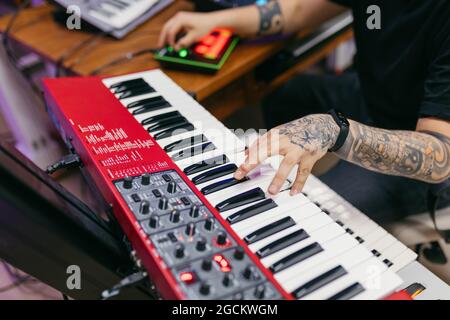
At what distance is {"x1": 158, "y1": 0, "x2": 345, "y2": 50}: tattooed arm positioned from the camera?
4.80 ft

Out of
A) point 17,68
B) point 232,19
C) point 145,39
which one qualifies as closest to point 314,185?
point 232,19

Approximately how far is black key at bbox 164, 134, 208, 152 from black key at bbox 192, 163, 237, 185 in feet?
0.39

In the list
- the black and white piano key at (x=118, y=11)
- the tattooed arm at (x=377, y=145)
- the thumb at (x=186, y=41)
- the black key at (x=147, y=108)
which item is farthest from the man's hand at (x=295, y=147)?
the black and white piano key at (x=118, y=11)

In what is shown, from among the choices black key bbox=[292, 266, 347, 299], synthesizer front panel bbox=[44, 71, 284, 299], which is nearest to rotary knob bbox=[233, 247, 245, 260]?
synthesizer front panel bbox=[44, 71, 284, 299]

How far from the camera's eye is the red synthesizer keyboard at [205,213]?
0.78 meters

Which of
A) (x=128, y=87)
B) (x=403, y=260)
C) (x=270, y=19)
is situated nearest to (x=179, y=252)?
(x=403, y=260)

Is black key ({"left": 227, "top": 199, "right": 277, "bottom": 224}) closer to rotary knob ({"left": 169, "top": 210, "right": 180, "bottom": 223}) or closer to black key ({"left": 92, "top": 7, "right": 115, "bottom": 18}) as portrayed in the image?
rotary knob ({"left": 169, "top": 210, "right": 180, "bottom": 223})

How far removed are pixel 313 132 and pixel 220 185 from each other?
241mm

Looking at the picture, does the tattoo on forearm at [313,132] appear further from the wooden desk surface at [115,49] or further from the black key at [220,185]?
the wooden desk surface at [115,49]

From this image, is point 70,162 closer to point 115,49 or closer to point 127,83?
point 127,83

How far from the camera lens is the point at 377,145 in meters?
1.07

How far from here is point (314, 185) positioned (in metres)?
1.17

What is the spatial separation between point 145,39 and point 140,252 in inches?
37.8

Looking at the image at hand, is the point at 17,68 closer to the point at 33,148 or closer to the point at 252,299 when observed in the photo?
the point at 33,148
